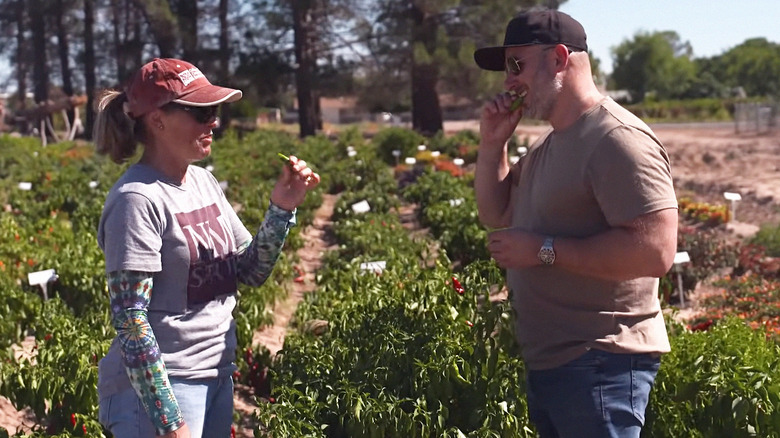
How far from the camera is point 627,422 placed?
7.77ft

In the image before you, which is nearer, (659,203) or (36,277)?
(659,203)

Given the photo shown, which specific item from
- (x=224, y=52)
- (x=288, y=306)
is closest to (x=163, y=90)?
(x=288, y=306)

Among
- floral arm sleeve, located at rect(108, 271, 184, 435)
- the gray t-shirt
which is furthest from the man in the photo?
floral arm sleeve, located at rect(108, 271, 184, 435)

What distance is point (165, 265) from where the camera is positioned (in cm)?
236

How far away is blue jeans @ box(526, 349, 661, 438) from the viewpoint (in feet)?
7.72

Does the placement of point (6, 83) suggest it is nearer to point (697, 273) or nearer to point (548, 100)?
point (697, 273)

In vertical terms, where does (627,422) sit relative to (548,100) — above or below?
below

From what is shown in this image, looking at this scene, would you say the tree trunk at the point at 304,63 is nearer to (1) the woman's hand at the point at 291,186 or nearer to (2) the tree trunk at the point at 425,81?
(2) the tree trunk at the point at 425,81

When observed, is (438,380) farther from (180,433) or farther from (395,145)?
(395,145)

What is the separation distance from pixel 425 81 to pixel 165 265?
23.5 metres

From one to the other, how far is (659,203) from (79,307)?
4.77m

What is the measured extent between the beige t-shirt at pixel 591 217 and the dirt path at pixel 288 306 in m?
2.49

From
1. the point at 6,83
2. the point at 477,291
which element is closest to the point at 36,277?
the point at 477,291

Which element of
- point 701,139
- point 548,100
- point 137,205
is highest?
point 548,100
